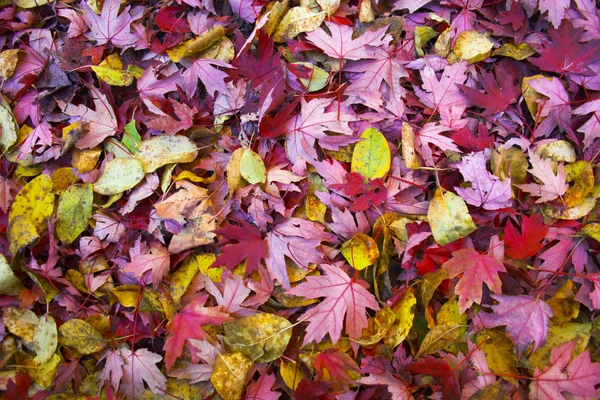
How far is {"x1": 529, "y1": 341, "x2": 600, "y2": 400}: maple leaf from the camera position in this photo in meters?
1.07

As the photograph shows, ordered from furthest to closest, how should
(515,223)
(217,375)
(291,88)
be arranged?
1. (291,88)
2. (515,223)
3. (217,375)

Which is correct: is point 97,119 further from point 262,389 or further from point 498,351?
point 498,351

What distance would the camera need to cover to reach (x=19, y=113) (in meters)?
1.45

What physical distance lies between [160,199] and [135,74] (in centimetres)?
44

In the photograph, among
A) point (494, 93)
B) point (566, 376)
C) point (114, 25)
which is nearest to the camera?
point (566, 376)

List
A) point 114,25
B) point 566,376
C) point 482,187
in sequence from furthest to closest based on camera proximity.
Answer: point 114,25, point 482,187, point 566,376

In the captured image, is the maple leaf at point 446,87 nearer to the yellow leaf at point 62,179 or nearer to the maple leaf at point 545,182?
the maple leaf at point 545,182

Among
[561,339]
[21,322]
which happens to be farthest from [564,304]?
[21,322]

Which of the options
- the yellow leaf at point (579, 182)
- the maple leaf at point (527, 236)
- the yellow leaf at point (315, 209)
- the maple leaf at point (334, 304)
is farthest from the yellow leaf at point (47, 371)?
the yellow leaf at point (579, 182)

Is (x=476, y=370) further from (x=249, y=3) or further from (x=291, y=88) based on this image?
(x=249, y=3)

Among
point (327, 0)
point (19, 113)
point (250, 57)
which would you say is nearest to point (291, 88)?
point (250, 57)

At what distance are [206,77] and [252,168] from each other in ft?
1.12

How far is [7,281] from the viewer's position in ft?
4.22

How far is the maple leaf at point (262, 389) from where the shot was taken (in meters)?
1.16
